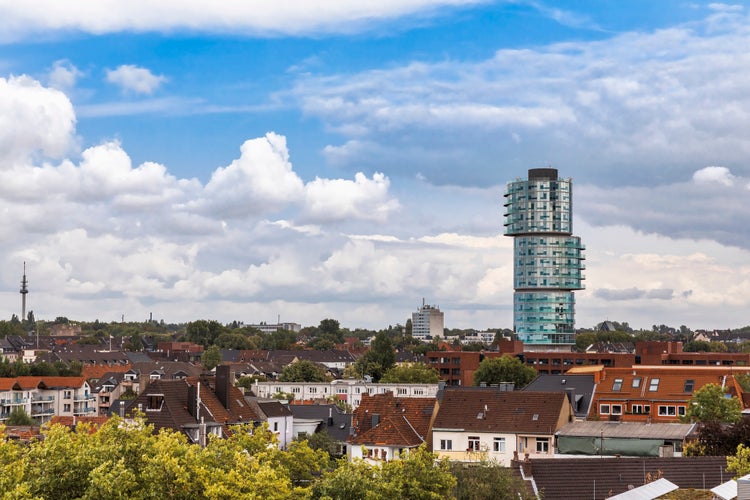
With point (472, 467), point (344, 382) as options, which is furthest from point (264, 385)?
point (472, 467)

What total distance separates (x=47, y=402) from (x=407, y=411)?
79.9 meters

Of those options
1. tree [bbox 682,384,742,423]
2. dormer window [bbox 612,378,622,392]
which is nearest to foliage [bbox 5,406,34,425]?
dormer window [bbox 612,378,622,392]

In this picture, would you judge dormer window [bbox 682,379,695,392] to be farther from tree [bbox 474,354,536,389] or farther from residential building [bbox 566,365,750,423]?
tree [bbox 474,354,536,389]

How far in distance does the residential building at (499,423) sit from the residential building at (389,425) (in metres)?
1.63

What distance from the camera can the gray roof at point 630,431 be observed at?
63.2 m

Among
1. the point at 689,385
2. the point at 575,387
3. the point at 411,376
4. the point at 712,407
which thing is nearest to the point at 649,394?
the point at 689,385

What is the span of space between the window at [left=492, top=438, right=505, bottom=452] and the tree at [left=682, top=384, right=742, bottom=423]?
46.1 feet

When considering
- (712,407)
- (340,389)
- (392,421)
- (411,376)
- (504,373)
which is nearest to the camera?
(712,407)

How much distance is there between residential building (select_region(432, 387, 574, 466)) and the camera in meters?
71.6

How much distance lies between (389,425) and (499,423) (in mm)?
7936

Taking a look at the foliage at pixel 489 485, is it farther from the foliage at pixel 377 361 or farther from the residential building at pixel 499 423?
the foliage at pixel 377 361

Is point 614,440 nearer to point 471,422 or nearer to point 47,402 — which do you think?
point 471,422

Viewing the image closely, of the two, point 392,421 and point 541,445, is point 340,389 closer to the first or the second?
point 392,421

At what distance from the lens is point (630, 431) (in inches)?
2544
